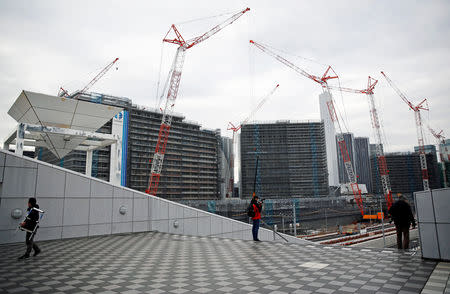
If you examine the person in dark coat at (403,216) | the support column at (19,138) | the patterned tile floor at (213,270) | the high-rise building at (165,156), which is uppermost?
the high-rise building at (165,156)

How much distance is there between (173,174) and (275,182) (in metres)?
44.4

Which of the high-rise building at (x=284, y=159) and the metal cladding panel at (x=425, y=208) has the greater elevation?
the high-rise building at (x=284, y=159)

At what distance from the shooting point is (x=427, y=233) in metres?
7.50

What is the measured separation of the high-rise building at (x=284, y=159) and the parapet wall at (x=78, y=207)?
10028 centimetres

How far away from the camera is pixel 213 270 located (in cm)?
698

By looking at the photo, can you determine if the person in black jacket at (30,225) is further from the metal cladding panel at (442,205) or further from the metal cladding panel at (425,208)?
the metal cladding panel at (442,205)

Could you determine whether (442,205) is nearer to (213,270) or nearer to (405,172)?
(213,270)

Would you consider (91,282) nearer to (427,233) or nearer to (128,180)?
(427,233)

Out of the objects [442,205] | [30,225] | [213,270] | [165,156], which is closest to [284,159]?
[165,156]

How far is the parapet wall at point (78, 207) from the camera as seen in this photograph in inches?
441

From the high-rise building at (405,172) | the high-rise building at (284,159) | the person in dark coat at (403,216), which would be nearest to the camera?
the person in dark coat at (403,216)

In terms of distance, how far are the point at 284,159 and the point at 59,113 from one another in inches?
4432

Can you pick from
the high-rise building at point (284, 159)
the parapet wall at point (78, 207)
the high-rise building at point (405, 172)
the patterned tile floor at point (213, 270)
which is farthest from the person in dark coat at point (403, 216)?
the high-rise building at point (405, 172)

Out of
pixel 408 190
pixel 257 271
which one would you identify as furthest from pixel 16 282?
pixel 408 190
